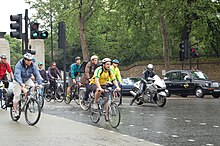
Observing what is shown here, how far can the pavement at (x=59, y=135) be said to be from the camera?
8969 mm

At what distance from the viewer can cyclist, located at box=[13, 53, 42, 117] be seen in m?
12.0

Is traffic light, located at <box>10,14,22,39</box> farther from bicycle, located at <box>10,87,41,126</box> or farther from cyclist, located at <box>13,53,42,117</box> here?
bicycle, located at <box>10,87,41,126</box>

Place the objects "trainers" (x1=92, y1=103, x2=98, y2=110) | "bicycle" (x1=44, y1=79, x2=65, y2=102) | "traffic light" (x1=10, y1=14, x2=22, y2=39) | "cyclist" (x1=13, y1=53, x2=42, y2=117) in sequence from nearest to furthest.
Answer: "cyclist" (x1=13, y1=53, x2=42, y2=117)
"trainers" (x1=92, y1=103, x2=98, y2=110)
"traffic light" (x1=10, y1=14, x2=22, y2=39)
"bicycle" (x1=44, y1=79, x2=65, y2=102)

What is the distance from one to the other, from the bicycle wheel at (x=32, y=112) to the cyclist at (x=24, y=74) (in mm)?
385

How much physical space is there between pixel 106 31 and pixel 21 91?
44828 millimetres

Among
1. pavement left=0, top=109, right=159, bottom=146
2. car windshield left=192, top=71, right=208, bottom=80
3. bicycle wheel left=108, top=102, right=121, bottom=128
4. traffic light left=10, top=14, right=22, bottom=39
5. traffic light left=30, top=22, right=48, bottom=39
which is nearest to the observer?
pavement left=0, top=109, right=159, bottom=146

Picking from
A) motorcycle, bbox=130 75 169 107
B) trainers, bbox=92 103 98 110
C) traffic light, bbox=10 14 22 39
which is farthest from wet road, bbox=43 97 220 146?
traffic light, bbox=10 14 22 39

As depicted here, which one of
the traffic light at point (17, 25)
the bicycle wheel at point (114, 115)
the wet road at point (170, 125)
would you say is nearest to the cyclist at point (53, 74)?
the traffic light at point (17, 25)

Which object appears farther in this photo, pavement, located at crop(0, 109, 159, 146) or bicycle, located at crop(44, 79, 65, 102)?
bicycle, located at crop(44, 79, 65, 102)

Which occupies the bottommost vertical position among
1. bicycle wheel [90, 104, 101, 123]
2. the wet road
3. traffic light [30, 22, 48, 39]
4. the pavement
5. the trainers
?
the wet road

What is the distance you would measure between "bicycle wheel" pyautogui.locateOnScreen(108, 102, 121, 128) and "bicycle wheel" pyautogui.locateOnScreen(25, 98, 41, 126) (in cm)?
166

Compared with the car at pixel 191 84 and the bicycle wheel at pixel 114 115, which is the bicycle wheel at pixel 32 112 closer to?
the bicycle wheel at pixel 114 115

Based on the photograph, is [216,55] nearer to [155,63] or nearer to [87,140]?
[155,63]

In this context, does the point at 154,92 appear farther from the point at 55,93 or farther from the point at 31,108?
the point at 31,108
